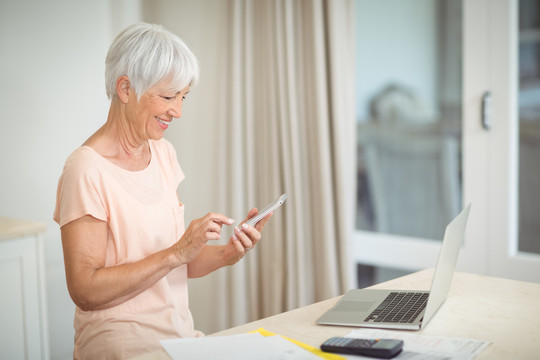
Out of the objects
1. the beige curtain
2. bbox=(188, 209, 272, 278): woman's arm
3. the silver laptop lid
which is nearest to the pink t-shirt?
bbox=(188, 209, 272, 278): woman's arm

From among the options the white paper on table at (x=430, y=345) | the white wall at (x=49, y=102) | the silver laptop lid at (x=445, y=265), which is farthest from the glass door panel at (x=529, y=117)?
the white wall at (x=49, y=102)

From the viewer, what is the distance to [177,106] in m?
1.56

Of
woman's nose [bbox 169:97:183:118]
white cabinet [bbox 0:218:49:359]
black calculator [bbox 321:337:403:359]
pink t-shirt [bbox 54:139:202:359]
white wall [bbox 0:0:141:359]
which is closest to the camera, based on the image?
black calculator [bbox 321:337:403:359]

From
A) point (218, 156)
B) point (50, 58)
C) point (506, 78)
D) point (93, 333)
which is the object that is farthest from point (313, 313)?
point (50, 58)

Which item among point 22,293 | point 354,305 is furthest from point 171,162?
point 22,293

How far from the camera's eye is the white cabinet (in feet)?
6.55

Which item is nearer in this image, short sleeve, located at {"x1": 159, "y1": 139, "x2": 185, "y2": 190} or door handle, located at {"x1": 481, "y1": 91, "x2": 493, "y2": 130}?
short sleeve, located at {"x1": 159, "y1": 139, "x2": 185, "y2": 190}

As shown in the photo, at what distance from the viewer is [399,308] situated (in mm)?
1360

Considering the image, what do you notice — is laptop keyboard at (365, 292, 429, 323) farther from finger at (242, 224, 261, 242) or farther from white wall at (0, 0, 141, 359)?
white wall at (0, 0, 141, 359)

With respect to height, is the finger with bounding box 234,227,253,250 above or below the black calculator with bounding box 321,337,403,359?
above

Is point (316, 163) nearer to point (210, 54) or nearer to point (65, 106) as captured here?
point (210, 54)

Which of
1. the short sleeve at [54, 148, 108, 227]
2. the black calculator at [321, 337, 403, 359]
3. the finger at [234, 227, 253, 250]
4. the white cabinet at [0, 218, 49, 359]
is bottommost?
the white cabinet at [0, 218, 49, 359]

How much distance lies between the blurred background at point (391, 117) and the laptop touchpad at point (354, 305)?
1.21m

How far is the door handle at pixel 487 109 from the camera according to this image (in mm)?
2404
